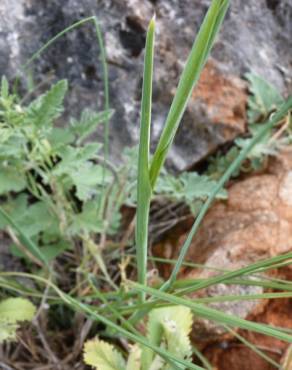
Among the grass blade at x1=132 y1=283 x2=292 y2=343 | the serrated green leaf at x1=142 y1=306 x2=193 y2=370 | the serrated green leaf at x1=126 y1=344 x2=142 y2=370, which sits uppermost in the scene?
the grass blade at x1=132 y1=283 x2=292 y2=343

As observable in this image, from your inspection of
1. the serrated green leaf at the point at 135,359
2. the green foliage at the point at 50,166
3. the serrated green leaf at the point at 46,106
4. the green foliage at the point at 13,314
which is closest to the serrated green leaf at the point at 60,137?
the green foliage at the point at 50,166

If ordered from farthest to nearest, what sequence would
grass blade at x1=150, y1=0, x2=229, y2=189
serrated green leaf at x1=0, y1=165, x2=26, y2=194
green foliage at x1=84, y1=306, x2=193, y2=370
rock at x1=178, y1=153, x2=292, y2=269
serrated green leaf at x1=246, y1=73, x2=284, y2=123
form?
serrated green leaf at x1=246, y1=73, x2=284, y2=123, rock at x1=178, y1=153, x2=292, y2=269, serrated green leaf at x1=0, y1=165, x2=26, y2=194, green foliage at x1=84, y1=306, x2=193, y2=370, grass blade at x1=150, y1=0, x2=229, y2=189

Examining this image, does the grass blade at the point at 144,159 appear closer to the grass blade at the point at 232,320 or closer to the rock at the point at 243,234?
the grass blade at the point at 232,320

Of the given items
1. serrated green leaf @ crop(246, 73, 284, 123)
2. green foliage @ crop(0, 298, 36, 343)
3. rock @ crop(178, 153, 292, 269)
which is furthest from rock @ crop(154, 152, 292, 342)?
green foliage @ crop(0, 298, 36, 343)

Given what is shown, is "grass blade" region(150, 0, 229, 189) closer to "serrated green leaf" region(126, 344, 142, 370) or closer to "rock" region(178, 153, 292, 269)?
"serrated green leaf" region(126, 344, 142, 370)

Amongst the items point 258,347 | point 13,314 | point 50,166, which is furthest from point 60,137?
point 258,347

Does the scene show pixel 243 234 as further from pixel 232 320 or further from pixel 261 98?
pixel 232 320
